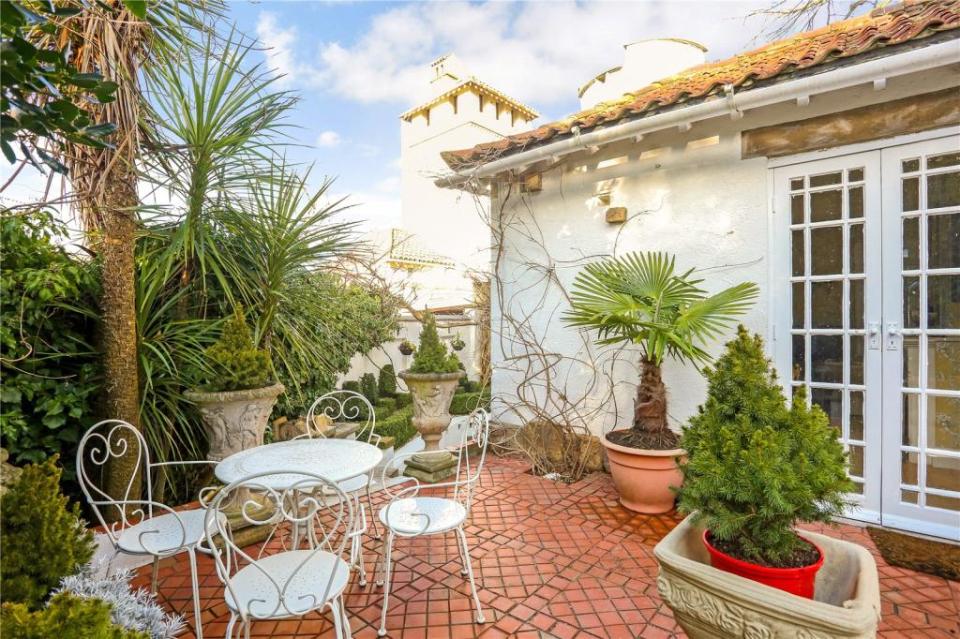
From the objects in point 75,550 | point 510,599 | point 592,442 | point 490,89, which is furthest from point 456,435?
point 490,89

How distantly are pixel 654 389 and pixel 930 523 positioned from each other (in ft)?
Answer: 6.36

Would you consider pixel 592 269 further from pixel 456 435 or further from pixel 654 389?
pixel 456 435

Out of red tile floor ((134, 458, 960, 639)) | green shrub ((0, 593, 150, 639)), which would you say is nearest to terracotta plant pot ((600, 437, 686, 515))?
red tile floor ((134, 458, 960, 639))

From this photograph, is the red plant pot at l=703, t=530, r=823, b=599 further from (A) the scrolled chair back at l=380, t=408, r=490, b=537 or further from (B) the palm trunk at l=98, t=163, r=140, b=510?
(B) the palm trunk at l=98, t=163, r=140, b=510

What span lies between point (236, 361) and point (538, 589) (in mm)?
2380

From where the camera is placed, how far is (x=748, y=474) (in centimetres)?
181

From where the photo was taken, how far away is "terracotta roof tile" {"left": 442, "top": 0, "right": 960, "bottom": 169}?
116 inches

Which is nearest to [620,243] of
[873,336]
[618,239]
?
[618,239]

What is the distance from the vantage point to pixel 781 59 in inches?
133

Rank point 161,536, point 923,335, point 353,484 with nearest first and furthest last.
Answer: point 161,536, point 353,484, point 923,335

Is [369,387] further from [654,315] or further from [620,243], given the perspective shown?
[654,315]

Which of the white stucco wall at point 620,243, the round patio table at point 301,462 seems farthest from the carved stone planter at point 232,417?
the white stucco wall at point 620,243

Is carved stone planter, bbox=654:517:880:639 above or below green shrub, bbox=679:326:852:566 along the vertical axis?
below

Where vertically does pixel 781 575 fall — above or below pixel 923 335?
below
